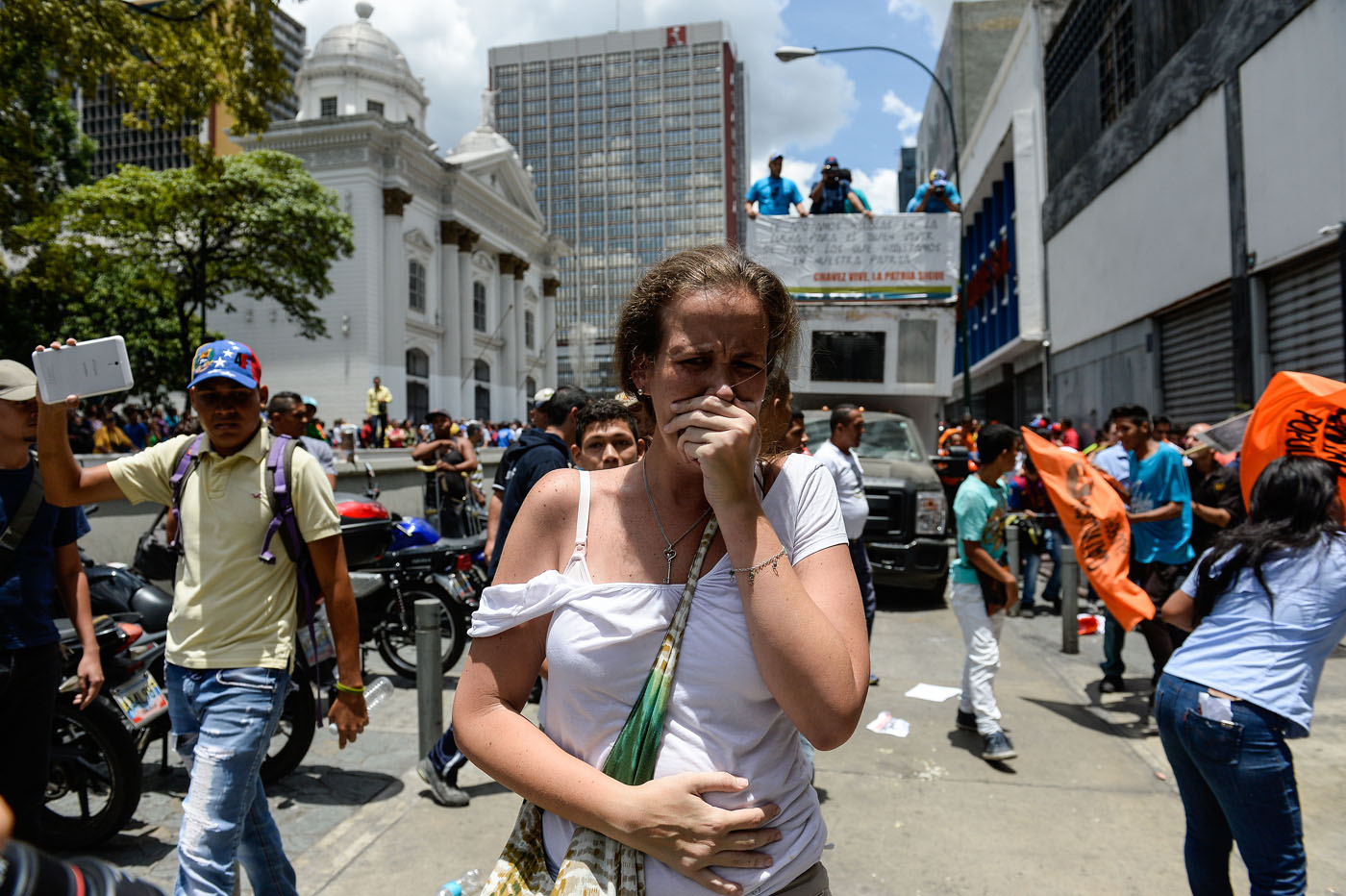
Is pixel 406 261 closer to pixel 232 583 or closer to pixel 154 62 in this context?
pixel 154 62

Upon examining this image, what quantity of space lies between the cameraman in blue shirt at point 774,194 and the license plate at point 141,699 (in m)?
8.88

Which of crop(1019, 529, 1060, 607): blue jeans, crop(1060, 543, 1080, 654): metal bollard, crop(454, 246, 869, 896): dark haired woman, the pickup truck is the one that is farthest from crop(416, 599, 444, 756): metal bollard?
crop(1019, 529, 1060, 607): blue jeans

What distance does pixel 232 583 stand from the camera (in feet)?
9.39

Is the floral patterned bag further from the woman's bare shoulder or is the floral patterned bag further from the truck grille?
the truck grille

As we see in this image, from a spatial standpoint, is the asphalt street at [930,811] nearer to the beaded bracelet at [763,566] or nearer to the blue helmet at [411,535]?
the blue helmet at [411,535]

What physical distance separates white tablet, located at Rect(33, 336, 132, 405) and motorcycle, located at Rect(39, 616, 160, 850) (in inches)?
61.8

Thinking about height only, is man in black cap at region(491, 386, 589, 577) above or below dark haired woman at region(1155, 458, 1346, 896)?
above

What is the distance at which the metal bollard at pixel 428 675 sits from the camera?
15.2 feet

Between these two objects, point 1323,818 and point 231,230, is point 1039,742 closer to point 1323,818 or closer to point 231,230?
point 1323,818

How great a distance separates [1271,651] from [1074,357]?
19297mm

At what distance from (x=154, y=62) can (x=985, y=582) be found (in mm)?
8527

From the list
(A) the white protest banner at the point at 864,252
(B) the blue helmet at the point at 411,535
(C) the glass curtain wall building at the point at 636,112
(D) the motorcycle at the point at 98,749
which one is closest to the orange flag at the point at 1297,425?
(D) the motorcycle at the point at 98,749

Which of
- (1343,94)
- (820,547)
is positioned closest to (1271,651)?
(820,547)

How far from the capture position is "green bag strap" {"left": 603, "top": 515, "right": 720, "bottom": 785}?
1.40 meters
